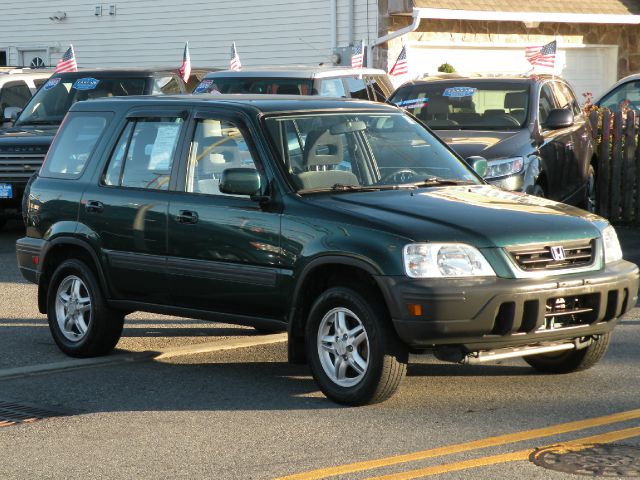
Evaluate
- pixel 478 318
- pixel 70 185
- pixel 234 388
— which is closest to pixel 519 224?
pixel 478 318

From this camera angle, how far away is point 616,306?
7605 millimetres

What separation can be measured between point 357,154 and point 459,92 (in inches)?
263

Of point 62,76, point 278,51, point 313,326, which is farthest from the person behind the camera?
point 278,51

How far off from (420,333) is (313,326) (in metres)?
0.77

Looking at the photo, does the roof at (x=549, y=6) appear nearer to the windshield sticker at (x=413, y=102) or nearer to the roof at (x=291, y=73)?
the roof at (x=291, y=73)

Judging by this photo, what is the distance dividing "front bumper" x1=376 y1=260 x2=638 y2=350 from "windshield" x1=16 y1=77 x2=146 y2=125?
10261 mm

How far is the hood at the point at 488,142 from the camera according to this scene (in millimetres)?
13109

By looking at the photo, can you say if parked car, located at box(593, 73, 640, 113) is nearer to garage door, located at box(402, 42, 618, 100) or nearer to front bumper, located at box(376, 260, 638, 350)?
garage door, located at box(402, 42, 618, 100)

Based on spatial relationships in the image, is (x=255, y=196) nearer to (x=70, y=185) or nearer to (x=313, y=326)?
(x=313, y=326)

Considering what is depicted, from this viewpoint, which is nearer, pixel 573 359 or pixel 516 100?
pixel 573 359

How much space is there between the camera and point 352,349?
7.40 meters

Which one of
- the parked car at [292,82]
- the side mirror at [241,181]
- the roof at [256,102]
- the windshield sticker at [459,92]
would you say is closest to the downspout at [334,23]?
the parked car at [292,82]

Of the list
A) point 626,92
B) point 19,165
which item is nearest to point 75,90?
point 19,165

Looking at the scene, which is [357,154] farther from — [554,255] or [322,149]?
[554,255]
